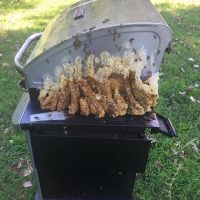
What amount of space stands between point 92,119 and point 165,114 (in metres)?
1.83

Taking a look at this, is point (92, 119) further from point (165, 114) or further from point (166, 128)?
point (165, 114)

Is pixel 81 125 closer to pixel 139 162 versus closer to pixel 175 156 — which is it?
pixel 139 162

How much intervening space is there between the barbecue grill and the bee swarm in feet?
0.14

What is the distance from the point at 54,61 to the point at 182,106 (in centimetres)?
225

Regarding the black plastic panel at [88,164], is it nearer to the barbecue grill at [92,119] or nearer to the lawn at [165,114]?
the barbecue grill at [92,119]

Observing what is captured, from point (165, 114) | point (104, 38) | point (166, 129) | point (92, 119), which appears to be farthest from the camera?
point (165, 114)

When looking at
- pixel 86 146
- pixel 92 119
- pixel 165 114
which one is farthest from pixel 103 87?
pixel 165 114

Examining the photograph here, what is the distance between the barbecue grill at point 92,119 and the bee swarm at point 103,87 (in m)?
0.04

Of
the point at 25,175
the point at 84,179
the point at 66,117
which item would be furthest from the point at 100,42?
the point at 25,175

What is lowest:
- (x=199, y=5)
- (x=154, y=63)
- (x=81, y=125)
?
(x=199, y=5)

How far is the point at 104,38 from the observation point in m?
1.97

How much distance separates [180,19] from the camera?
20.5ft

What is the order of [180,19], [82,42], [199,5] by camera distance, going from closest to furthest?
[82,42]
[180,19]
[199,5]

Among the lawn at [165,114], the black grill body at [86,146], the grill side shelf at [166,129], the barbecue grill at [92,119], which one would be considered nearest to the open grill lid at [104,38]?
the barbecue grill at [92,119]
